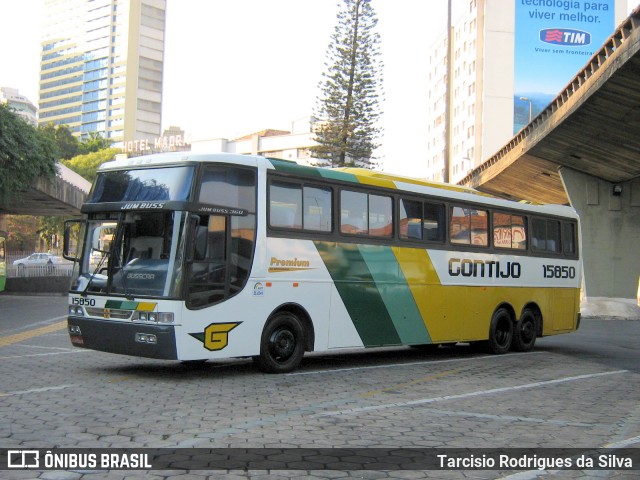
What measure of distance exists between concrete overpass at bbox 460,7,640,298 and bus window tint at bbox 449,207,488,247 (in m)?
9.50

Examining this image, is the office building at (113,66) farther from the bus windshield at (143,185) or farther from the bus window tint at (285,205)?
the bus window tint at (285,205)

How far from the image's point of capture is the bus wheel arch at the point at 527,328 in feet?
55.0

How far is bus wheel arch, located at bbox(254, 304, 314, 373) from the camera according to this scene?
1106cm

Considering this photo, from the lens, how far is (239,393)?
928cm

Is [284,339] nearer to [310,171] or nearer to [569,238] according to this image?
[310,171]

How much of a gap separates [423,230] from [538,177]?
32.7 m

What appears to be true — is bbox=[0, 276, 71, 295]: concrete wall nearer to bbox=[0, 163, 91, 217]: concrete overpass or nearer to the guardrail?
the guardrail

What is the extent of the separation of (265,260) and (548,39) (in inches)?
3596

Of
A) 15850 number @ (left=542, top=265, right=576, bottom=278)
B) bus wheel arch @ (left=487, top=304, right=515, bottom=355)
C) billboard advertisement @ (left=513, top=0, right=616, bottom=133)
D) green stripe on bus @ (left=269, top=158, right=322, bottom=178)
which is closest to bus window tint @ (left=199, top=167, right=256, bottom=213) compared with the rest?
green stripe on bus @ (left=269, top=158, right=322, bottom=178)

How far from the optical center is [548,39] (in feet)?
308

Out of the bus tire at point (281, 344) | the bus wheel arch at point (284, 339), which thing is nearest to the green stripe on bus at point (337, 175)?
the bus wheel arch at point (284, 339)

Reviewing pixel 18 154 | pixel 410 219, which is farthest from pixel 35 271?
pixel 410 219

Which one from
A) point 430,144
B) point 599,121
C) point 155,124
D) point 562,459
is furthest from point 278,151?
point 562,459

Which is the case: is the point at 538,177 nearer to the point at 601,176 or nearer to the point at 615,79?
the point at 601,176
